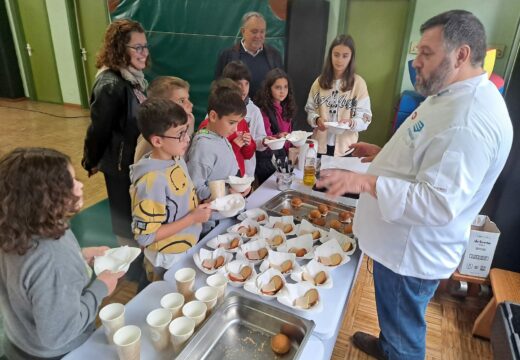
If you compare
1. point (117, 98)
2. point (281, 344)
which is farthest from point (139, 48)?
point (281, 344)

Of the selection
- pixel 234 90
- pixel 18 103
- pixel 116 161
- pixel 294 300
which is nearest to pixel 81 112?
pixel 18 103

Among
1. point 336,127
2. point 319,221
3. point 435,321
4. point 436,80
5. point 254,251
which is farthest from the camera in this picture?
point 336,127

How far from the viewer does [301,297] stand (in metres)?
1.26

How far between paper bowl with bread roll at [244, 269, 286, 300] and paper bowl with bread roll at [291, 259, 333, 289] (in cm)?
7

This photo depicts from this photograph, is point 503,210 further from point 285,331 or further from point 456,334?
point 285,331

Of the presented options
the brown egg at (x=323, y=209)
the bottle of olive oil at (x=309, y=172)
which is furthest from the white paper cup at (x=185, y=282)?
the bottle of olive oil at (x=309, y=172)

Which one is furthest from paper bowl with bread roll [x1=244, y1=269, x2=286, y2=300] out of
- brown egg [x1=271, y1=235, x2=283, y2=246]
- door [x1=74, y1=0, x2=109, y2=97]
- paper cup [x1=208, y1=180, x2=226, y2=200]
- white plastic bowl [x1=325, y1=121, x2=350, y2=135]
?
door [x1=74, y1=0, x2=109, y2=97]

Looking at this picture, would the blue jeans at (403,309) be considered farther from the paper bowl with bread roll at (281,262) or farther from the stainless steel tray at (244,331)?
the stainless steel tray at (244,331)

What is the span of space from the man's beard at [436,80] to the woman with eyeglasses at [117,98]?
1558 millimetres

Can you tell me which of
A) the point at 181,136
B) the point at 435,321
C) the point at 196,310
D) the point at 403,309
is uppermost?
the point at 181,136

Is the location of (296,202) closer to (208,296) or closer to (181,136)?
(181,136)

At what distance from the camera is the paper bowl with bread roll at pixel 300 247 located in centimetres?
151

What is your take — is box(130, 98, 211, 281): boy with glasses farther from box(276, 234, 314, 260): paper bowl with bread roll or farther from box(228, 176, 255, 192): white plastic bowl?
box(276, 234, 314, 260): paper bowl with bread roll

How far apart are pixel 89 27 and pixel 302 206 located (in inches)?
241
